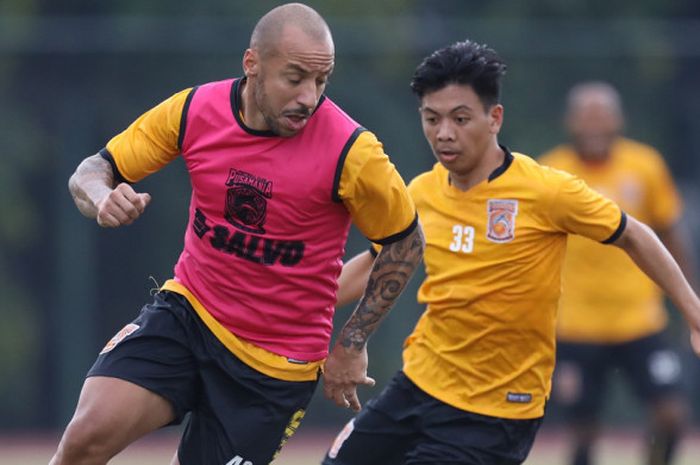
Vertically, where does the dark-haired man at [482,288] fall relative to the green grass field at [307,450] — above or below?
above

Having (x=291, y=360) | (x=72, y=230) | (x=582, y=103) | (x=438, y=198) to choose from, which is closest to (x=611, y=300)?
(x=582, y=103)

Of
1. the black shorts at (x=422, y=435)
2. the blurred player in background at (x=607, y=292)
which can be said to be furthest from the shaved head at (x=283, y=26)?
the blurred player in background at (x=607, y=292)

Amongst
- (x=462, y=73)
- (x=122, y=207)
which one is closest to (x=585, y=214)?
(x=462, y=73)

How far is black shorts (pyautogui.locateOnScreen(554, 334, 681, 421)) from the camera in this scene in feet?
30.3

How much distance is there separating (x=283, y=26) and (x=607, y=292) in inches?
184

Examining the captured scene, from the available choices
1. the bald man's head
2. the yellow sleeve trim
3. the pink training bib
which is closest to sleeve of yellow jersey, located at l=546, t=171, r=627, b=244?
the pink training bib

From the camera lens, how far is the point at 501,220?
6.20 meters

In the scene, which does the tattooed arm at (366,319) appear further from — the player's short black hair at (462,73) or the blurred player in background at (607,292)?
the blurred player in background at (607,292)

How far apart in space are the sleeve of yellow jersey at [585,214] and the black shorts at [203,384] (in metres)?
1.27

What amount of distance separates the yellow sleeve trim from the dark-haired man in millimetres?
636

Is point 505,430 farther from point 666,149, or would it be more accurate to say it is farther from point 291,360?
point 666,149

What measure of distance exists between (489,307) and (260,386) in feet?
3.41

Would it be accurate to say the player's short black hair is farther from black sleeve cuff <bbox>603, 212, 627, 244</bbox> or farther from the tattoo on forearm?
the tattoo on forearm

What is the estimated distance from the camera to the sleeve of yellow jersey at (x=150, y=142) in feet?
18.7
